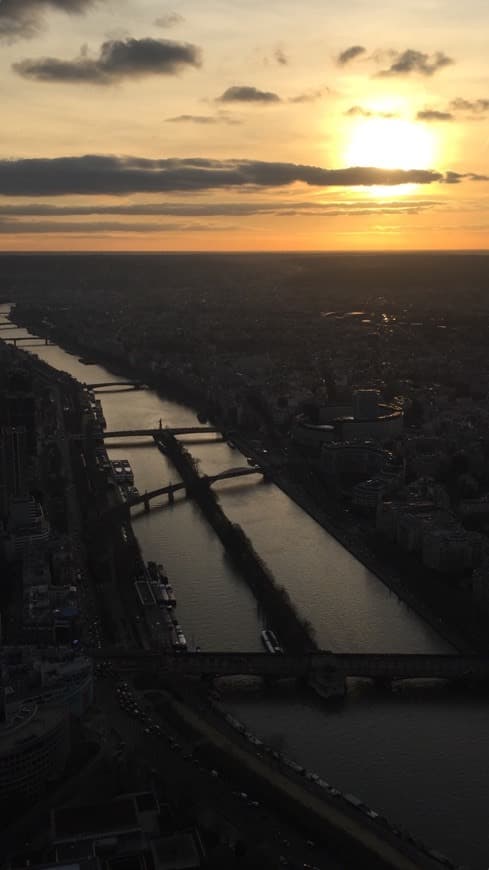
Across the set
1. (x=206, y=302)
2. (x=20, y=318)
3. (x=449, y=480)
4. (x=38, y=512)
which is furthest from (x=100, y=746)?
(x=206, y=302)

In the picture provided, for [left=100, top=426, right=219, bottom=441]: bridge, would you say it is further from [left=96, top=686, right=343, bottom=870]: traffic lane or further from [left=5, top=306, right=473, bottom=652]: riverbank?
[left=96, top=686, right=343, bottom=870]: traffic lane

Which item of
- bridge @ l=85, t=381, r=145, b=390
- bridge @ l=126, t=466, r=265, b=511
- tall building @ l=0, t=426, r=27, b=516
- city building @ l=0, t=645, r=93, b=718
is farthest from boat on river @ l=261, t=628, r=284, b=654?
bridge @ l=85, t=381, r=145, b=390

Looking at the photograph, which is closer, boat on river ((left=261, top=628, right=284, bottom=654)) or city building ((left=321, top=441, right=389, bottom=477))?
boat on river ((left=261, top=628, right=284, bottom=654))

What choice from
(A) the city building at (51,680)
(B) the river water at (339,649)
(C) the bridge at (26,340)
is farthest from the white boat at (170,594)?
(C) the bridge at (26,340)

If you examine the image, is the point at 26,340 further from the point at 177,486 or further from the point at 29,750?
the point at 29,750

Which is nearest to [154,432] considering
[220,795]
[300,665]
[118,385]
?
[118,385]

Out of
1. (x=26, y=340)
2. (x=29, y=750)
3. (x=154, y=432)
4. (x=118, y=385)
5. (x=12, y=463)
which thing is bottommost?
(x=26, y=340)
